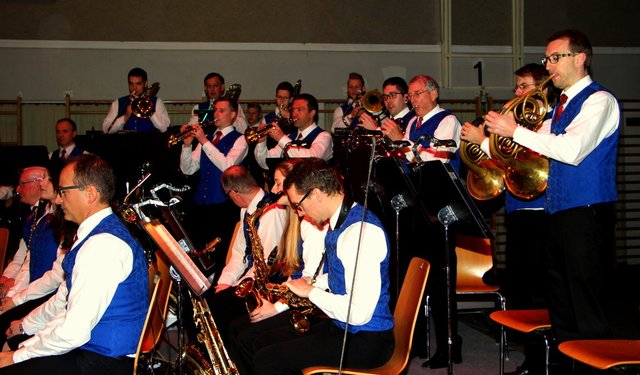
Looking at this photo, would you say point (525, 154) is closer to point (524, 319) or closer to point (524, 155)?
point (524, 155)

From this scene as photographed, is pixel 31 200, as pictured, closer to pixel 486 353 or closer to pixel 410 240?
pixel 410 240

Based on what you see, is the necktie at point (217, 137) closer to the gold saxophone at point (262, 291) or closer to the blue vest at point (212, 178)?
the blue vest at point (212, 178)

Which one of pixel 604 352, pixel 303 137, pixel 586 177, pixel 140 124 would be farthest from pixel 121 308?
pixel 140 124

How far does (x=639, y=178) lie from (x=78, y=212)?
9492 mm

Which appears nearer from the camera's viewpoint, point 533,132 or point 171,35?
point 533,132

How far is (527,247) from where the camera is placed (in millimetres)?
4648

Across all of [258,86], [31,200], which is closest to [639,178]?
[258,86]

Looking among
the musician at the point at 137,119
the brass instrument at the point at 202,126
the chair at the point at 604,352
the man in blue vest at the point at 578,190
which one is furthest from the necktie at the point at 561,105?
the musician at the point at 137,119

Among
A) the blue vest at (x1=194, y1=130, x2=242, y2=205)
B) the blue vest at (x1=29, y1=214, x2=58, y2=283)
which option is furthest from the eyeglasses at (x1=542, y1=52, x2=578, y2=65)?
the blue vest at (x1=194, y1=130, x2=242, y2=205)

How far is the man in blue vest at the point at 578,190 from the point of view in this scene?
354 cm

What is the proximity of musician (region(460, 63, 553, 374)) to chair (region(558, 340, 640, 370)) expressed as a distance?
1.22m

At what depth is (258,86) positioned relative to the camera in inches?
405

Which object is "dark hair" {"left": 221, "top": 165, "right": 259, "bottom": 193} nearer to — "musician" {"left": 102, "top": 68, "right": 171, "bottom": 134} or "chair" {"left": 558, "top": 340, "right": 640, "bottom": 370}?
"musician" {"left": 102, "top": 68, "right": 171, "bottom": 134}

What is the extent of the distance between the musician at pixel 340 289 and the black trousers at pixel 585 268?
0.95m
